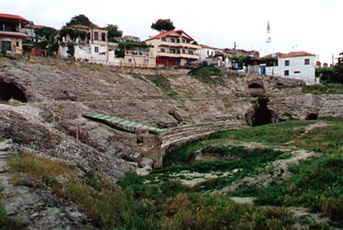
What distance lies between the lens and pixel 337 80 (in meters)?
56.4

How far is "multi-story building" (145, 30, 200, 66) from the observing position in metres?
61.1

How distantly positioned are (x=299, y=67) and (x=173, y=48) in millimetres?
26028

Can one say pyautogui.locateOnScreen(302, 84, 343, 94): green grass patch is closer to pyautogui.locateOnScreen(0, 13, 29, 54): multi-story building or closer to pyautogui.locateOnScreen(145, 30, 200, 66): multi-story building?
pyautogui.locateOnScreen(145, 30, 200, 66): multi-story building

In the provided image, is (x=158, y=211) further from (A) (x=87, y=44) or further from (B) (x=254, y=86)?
(B) (x=254, y=86)

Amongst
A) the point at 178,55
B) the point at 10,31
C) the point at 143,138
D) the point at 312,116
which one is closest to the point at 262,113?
the point at 312,116

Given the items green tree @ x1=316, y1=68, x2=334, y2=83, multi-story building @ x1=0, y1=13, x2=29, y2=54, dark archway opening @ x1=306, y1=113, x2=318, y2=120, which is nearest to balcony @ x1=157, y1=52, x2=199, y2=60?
multi-story building @ x1=0, y1=13, x2=29, y2=54

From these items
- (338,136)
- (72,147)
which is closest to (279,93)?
(338,136)

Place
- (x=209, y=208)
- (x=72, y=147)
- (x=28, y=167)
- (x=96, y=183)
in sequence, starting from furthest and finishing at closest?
(x=72, y=147)
(x=96, y=183)
(x=28, y=167)
(x=209, y=208)

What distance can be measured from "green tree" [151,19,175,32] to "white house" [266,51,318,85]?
33.7 metres

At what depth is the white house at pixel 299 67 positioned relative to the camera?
58.1m

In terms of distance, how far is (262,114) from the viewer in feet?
152

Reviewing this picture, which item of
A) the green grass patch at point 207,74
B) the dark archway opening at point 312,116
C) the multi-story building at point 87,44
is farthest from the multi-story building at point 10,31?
the dark archway opening at point 312,116

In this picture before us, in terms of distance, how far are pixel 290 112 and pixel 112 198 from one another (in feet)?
129

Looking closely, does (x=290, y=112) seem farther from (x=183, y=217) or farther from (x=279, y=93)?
(x=183, y=217)
